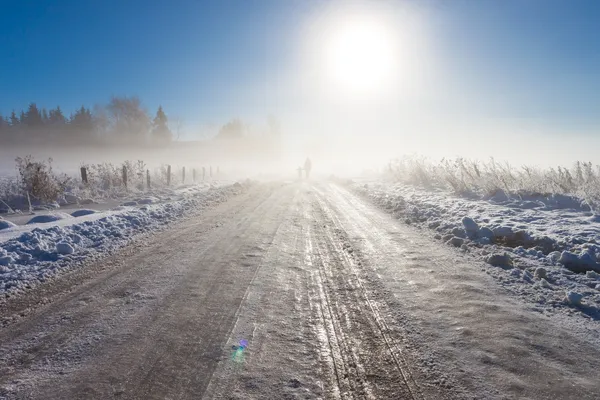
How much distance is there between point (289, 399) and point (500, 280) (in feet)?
13.3

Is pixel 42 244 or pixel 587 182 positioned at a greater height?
pixel 587 182

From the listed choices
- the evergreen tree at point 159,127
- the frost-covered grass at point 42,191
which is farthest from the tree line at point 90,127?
the frost-covered grass at point 42,191

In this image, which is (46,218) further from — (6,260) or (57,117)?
(57,117)

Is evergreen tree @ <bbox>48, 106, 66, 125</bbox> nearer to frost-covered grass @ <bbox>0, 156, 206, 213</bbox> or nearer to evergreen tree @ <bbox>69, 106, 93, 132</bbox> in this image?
evergreen tree @ <bbox>69, 106, 93, 132</bbox>

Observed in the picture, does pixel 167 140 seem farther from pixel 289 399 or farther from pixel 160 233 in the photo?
pixel 289 399

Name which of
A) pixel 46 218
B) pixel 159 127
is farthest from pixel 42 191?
pixel 159 127

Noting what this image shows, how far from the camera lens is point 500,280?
191 inches

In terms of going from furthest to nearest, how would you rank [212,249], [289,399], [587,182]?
1. [587,182]
2. [212,249]
3. [289,399]

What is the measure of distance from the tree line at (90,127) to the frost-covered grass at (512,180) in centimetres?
6685

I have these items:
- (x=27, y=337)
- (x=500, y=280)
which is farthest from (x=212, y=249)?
(x=500, y=280)

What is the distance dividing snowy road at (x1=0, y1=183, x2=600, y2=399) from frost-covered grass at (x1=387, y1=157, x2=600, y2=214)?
7541mm

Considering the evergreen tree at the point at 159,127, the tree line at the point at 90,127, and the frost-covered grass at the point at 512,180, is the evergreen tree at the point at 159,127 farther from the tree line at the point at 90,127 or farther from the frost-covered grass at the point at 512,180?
the frost-covered grass at the point at 512,180

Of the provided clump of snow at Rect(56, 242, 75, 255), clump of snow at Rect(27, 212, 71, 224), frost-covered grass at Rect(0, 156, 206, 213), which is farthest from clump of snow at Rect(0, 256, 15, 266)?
frost-covered grass at Rect(0, 156, 206, 213)

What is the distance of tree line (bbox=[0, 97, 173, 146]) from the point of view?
216 ft
